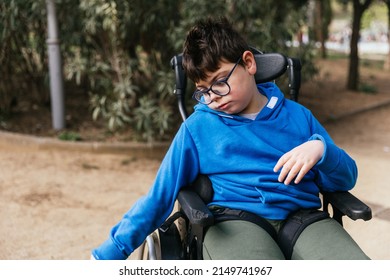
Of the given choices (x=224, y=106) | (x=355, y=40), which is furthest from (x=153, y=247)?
(x=355, y=40)

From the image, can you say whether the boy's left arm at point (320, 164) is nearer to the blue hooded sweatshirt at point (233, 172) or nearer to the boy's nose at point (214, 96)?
the blue hooded sweatshirt at point (233, 172)

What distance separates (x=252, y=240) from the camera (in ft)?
7.18

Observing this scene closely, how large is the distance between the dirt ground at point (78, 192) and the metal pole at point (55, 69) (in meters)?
0.63

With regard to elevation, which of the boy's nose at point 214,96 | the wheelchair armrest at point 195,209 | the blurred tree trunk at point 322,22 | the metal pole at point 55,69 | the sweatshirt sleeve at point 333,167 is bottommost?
the blurred tree trunk at point 322,22

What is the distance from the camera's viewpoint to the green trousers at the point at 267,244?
2.13 metres

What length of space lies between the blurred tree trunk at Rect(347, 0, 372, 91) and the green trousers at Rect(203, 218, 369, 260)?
29.6 ft

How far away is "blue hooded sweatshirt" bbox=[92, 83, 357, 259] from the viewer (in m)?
2.29

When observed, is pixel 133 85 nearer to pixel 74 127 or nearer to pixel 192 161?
pixel 74 127

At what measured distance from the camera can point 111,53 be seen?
6.64 m

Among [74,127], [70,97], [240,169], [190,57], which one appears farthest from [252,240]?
[70,97]

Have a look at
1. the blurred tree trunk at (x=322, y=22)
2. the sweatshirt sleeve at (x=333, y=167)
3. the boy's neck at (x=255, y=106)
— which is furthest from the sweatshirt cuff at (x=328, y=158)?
the blurred tree trunk at (x=322, y=22)

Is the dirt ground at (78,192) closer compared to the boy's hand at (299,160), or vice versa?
the boy's hand at (299,160)

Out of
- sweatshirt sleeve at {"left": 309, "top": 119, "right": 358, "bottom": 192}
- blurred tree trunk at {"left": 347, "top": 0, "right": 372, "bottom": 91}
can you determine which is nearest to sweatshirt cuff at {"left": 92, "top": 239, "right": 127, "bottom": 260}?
sweatshirt sleeve at {"left": 309, "top": 119, "right": 358, "bottom": 192}

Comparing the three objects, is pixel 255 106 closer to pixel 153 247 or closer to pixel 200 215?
pixel 200 215
